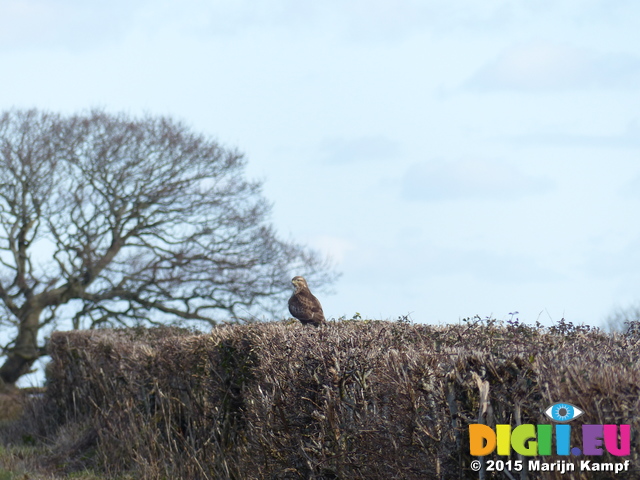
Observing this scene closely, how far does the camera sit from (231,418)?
794 centimetres

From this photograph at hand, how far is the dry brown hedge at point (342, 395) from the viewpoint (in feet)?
13.0

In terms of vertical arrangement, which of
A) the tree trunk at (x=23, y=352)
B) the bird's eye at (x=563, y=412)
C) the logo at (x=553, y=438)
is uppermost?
the tree trunk at (x=23, y=352)

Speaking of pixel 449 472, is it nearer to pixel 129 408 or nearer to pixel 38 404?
pixel 129 408

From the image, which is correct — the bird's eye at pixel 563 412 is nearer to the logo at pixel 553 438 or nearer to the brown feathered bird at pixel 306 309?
the logo at pixel 553 438

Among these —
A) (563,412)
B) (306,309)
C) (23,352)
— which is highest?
(306,309)

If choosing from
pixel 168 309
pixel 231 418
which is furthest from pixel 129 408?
pixel 168 309

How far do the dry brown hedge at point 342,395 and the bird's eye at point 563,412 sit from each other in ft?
0.11

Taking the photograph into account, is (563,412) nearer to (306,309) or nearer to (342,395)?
(342,395)

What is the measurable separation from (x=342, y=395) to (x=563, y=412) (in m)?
1.96

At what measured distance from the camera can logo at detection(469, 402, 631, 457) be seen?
3453 millimetres

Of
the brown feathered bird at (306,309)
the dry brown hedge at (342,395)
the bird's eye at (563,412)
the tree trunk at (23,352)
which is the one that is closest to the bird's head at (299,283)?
the brown feathered bird at (306,309)

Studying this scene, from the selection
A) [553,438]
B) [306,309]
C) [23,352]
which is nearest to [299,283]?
[306,309]

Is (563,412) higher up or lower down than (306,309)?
lower down

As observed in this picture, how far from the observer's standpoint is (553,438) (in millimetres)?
3656
